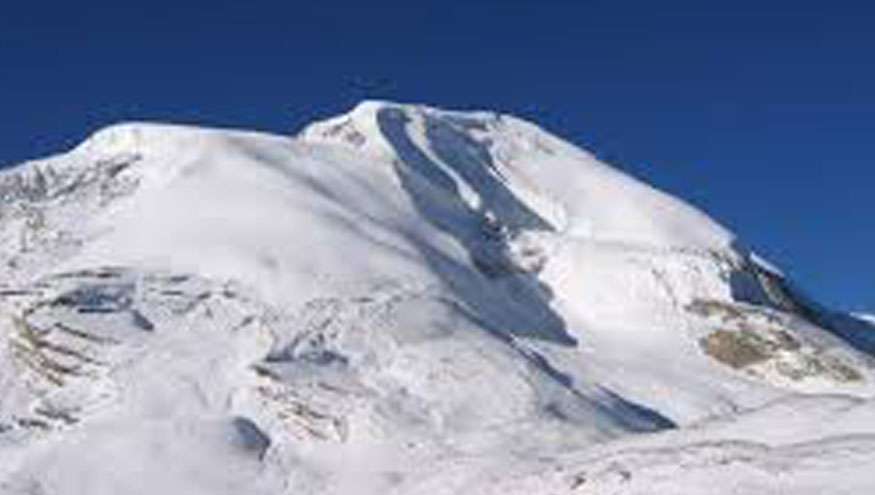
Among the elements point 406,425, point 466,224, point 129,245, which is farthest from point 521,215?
point 406,425

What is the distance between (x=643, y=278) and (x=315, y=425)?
1482 inches

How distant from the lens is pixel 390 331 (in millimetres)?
93188

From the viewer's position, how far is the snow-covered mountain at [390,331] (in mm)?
74756

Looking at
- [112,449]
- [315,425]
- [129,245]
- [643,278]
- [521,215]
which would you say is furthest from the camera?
[521,215]

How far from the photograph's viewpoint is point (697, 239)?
12875cm

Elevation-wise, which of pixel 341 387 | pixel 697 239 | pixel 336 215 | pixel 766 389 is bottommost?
pixel 341 387

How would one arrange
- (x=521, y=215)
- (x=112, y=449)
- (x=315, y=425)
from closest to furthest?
(x=112, y=449) → (x=315, y=425) → (x=521, y=215)

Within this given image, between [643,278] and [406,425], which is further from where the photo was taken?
[643,278]

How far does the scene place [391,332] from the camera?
9312cm

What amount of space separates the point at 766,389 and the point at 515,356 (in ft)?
59.3

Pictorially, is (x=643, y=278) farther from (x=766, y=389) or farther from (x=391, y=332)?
(x=391, y=332)

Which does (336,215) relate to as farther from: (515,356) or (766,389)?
(766,389)

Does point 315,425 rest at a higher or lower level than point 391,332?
lower

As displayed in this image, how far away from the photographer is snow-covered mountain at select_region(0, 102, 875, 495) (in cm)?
7476
